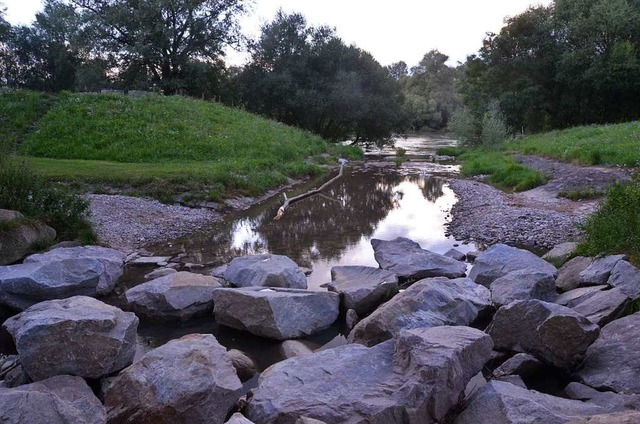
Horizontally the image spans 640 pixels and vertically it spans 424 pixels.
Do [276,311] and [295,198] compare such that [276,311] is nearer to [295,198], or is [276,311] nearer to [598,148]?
[295,198]

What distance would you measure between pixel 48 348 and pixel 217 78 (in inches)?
1608

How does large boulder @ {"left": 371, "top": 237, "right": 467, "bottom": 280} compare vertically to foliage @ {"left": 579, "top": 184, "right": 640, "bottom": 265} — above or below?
below

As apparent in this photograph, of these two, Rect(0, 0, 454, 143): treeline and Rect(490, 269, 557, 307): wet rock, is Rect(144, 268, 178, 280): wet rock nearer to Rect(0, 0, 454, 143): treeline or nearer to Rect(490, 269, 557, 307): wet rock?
Rect(490, 269, 557, 307): wet rock

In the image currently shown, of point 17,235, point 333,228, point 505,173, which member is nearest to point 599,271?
point 333,228

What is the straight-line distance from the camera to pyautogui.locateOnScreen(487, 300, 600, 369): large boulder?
6297 mm

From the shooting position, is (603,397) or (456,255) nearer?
(603,397)

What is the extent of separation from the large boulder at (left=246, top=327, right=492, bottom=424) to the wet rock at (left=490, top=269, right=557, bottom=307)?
2.57 m

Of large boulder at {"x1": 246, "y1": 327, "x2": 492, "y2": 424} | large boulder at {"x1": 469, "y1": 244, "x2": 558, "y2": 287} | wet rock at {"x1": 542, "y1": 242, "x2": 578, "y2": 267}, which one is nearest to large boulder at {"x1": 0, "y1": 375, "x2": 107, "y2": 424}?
large boulder at {"x1": 246, "y1": 327, "x2": 492, "y2": 424}

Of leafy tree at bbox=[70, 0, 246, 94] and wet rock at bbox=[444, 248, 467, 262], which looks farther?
leafy tree at bbox=[70, 0, 246, 94]

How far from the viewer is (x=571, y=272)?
9.22 meters

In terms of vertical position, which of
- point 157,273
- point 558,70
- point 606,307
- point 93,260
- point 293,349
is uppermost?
point 558,70

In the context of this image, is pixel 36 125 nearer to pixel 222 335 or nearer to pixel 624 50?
pixel 222 335

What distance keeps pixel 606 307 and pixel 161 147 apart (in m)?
20.8

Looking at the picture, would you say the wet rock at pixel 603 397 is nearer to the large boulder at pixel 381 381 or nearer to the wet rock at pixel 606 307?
the large boulder at pixel 381 381
